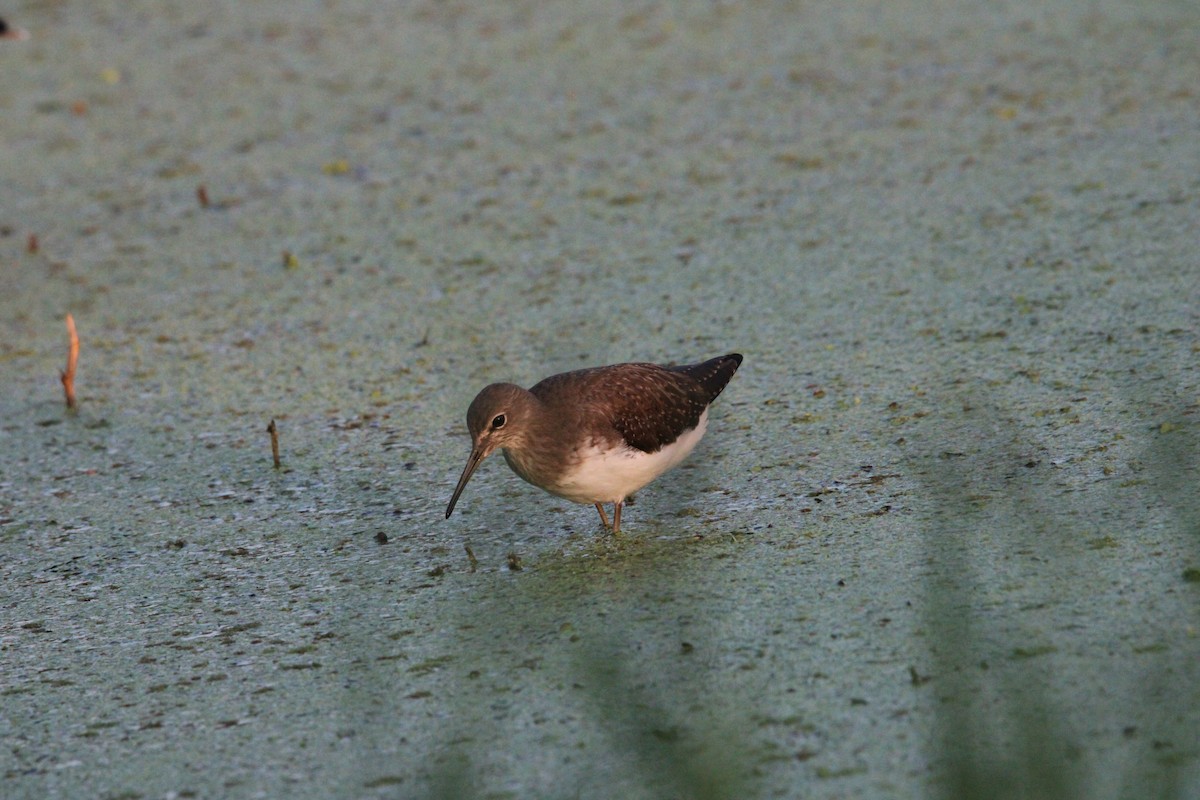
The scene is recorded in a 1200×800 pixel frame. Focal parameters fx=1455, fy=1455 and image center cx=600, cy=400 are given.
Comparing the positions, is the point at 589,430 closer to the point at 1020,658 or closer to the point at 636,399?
the point at 636,399

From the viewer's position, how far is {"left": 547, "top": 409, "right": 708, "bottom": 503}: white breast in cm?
273

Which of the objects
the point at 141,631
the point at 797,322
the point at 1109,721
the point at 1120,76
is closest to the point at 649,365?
the point at 797,322

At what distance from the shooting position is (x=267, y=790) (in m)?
2.07

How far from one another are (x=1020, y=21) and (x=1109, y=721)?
428 centimetres

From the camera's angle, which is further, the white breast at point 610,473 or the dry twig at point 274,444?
the dry twig at point 274,444

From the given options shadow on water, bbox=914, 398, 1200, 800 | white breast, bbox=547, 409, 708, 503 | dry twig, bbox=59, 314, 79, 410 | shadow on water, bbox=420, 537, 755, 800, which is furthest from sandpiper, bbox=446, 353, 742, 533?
dry twig, bbox=59, 314, 79, 410

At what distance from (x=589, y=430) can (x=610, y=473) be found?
0.09m

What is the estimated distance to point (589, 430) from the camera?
2.78 m

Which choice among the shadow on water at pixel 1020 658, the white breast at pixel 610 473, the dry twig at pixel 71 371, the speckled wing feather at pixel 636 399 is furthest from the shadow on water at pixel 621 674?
the dry twig at pixel 71 371

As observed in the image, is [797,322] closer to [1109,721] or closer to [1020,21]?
[1109,721]

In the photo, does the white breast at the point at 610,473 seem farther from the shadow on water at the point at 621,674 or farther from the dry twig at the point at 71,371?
the dry twig at the point at 71,371

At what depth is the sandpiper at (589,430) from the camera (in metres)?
2.75

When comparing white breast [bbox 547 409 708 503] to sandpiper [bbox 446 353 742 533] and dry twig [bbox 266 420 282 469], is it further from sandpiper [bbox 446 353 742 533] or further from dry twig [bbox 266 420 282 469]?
dry twig [bbox 266 420 282 469]

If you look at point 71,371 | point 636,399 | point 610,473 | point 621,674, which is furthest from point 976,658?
point 71,371
